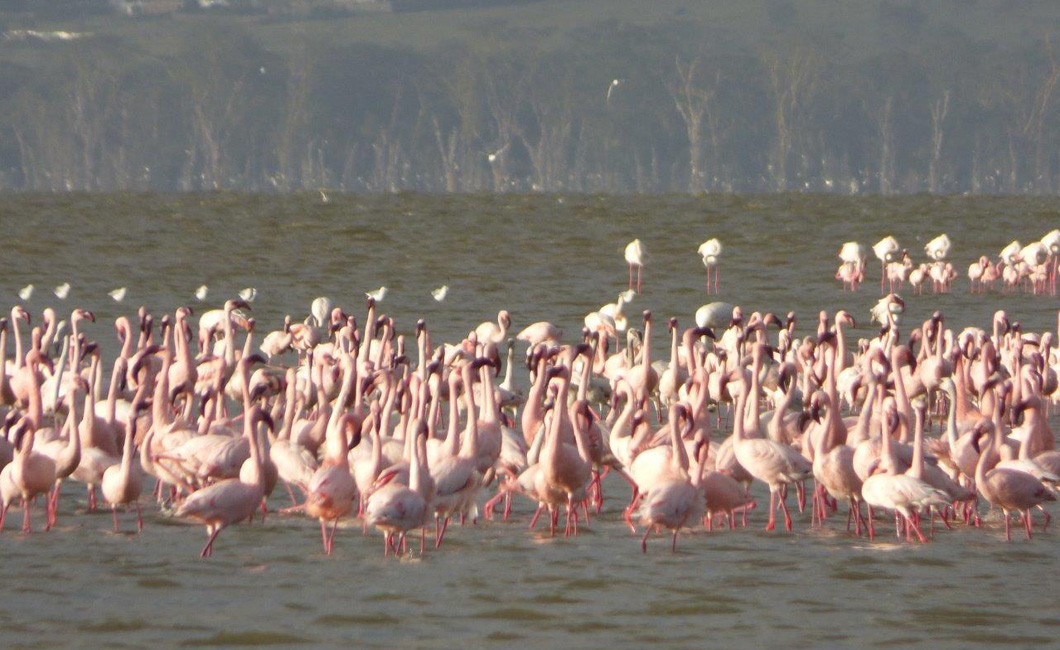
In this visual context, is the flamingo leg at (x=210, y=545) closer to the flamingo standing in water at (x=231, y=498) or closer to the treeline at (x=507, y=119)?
the flamingo standing in water at (x=231, y=498)

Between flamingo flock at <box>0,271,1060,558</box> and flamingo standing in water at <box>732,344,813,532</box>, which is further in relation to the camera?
flamingo standing in water at <box>732,344,813,532</box>

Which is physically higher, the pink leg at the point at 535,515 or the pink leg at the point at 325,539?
the pink leg at the point at 535,515

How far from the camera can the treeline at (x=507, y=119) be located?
517 feet

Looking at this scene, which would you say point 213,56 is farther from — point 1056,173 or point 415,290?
point 415,290

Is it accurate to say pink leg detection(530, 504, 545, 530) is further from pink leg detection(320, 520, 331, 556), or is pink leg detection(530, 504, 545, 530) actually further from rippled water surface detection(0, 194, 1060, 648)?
pink leg detection(320, 520, 331, 556)

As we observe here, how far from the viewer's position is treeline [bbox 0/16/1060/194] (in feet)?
517

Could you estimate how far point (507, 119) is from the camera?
152625 mm

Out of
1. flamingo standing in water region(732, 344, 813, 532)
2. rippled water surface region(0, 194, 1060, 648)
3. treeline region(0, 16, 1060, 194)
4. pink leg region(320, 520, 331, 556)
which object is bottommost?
rippled water surface region(0, 194, 1060, 648)

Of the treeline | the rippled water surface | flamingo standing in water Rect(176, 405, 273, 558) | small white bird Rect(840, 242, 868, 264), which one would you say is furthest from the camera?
the treeline

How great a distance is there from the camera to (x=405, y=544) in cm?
1138

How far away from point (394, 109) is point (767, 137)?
115 ft

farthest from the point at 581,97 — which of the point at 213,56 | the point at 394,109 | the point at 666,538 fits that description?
the point at 666,538

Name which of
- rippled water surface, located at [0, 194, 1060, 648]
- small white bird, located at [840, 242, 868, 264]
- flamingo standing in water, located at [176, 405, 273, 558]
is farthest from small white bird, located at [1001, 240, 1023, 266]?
flamingo standing in water, located at [176, 405, 273, 558]

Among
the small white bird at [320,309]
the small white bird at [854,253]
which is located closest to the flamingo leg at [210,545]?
the small white bird at [320,309]
